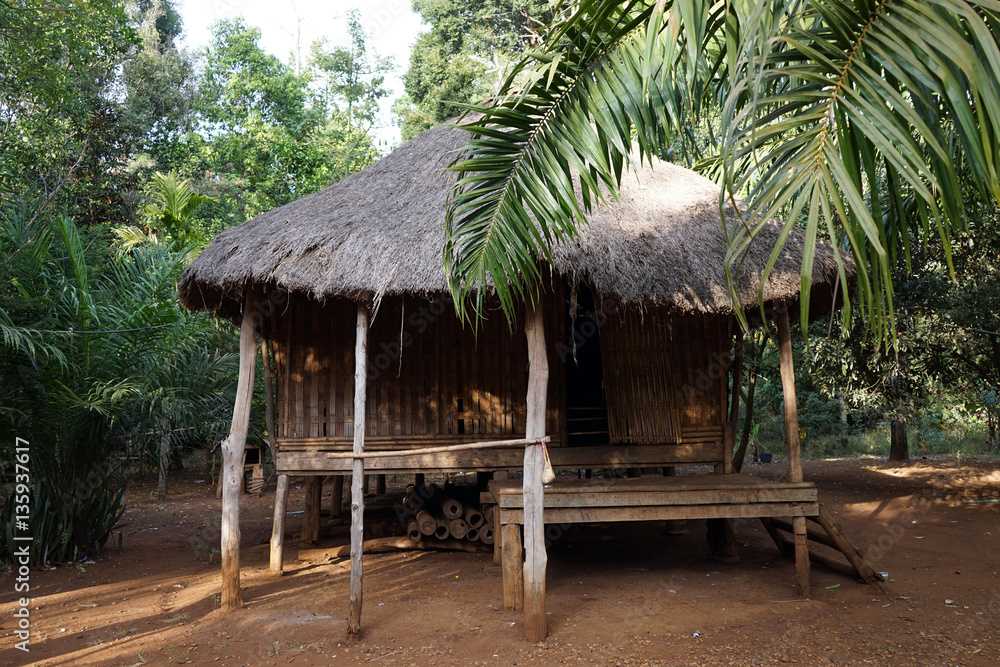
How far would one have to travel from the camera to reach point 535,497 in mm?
4684

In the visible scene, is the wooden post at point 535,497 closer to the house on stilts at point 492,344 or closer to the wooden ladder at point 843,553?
the house on stilts at point 492,344

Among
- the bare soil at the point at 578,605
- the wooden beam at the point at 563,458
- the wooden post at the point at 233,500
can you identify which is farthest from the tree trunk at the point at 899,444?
the wooden post at the point at 233,500

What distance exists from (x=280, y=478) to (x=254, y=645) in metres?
2.24

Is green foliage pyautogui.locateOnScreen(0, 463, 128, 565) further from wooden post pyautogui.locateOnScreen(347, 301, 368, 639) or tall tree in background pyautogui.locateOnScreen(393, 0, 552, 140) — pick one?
tall tree in background pyautogui.locateOnScreen(393, 0, 552, 140)

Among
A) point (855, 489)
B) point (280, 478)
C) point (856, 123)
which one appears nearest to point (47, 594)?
point (280, 478)

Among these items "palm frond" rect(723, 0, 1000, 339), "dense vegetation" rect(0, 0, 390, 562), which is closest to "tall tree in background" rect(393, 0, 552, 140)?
"dense vegetation" rect(0, 0, 390, 562)

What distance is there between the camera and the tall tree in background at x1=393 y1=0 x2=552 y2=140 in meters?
16.5

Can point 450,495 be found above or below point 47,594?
above

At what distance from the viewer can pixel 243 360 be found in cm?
584

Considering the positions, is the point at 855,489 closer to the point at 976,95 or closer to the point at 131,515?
the point at 976,95

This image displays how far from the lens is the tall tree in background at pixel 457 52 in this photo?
54.2 ft

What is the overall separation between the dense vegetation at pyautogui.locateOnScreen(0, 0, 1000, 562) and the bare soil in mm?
1414

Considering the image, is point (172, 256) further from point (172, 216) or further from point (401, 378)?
point (172, 216)

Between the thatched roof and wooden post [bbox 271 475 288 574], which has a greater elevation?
the thatched roof
